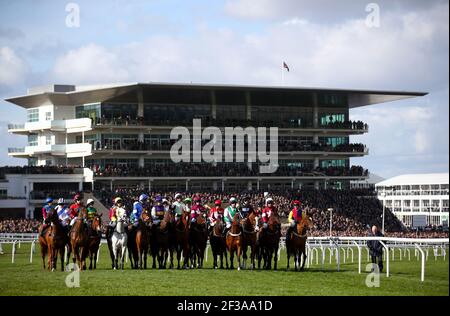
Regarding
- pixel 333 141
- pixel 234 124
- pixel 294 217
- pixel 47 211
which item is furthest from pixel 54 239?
pixel 333 141

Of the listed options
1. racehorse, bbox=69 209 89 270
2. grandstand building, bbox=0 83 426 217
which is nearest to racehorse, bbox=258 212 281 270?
racehorse, bbox=69 209 89 270

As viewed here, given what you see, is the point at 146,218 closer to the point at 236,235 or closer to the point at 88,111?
the point at 236,235

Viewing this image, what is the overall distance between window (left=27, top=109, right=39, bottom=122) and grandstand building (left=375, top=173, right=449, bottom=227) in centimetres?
2494

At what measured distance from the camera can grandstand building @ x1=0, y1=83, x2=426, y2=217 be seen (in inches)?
2142

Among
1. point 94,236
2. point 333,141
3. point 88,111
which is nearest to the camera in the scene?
point 94,236

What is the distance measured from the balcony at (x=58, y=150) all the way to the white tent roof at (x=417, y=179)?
28.1 m

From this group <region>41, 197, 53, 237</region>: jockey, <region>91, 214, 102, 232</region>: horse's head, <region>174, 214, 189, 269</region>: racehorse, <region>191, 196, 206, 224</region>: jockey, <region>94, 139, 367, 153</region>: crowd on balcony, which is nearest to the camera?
<region>41, 197, 53, 237</region>: jockey

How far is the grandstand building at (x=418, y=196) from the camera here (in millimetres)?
64750

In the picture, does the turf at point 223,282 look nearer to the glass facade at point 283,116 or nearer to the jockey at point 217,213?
the jockey at point 217,213

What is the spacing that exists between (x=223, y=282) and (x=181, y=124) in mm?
40361

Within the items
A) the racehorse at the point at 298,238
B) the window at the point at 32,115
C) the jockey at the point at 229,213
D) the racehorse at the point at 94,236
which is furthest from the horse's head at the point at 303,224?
the window at the point at 32,115

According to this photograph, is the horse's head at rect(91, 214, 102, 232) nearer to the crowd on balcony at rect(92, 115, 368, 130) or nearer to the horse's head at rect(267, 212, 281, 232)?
the horse's head at rect(267, 212, 281, 232)

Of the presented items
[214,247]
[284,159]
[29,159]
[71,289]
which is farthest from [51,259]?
[29,159]

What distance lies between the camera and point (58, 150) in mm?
57688
